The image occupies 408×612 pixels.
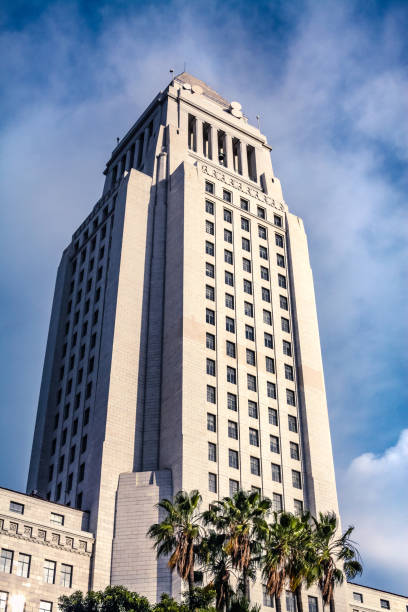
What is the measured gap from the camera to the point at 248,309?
86.6m

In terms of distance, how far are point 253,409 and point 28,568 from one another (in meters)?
27.0

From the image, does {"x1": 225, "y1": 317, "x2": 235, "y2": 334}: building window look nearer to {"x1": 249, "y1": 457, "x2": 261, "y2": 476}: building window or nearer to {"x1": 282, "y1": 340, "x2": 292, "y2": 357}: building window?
{"x1": 282, "y1": 340, "x2": 292, "y2": 357}: building window

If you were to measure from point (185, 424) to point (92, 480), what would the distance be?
942cm

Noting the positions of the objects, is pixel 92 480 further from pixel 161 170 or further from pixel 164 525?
pixel 161 170

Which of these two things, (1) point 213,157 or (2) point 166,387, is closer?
(2) point 166,387

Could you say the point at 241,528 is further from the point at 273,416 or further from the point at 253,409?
the point at 273,416

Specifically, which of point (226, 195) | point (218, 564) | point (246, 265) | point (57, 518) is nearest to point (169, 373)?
point (57, 518)

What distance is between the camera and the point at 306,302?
92250mm

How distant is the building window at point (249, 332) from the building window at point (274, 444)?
35.9 ft

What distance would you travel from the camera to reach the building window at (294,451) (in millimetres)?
79375

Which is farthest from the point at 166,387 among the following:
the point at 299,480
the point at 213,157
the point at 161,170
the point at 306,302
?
the point at 213,157

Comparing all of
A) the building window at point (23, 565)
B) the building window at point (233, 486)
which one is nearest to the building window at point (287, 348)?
the building window at point (233, 486)

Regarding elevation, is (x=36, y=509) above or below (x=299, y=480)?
below

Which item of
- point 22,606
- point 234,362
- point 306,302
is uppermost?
point 306,302
